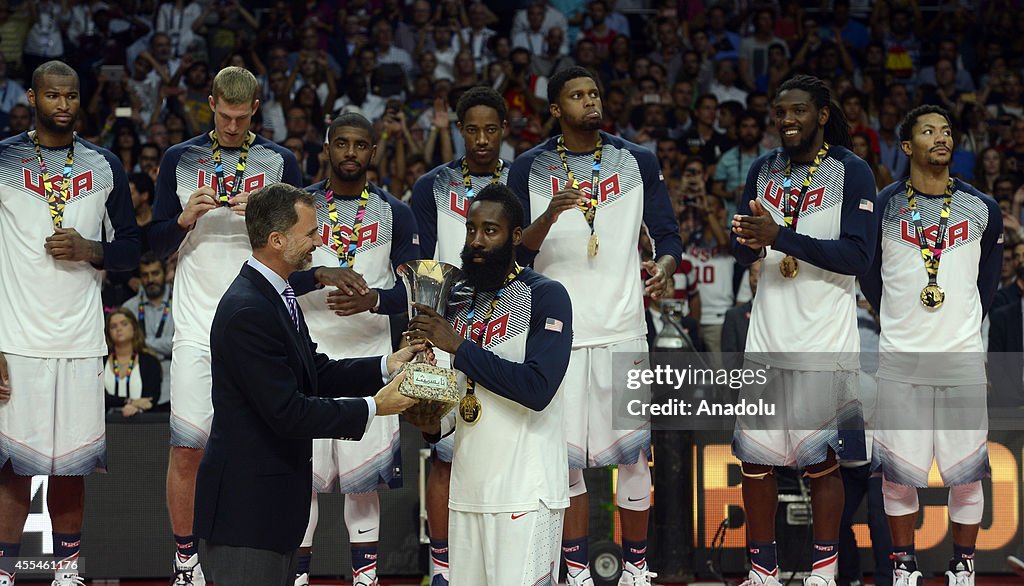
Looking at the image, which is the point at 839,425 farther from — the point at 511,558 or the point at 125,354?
the point at 125,354

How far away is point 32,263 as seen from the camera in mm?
6555

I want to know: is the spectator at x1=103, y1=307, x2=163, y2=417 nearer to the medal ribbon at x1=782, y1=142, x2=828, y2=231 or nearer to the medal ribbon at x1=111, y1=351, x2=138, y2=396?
the medal ribbon at x1=111, y1=351, x2=138, y2=396

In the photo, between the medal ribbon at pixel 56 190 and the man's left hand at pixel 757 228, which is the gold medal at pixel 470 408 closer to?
the man's left hand at pixel 757 228

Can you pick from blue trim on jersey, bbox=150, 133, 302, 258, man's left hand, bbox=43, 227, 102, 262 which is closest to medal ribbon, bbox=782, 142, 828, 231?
blue trim on jersey, bbox=150, 133, 302, 258

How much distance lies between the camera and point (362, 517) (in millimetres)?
6734

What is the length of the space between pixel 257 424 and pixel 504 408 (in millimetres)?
989

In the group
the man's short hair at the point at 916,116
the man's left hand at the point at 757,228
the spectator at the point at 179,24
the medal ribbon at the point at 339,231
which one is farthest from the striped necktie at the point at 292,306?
the spectator at the point at 179,24

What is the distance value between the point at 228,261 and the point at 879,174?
24.8 feet

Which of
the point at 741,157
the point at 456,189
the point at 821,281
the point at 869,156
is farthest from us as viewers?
the point at 741,157

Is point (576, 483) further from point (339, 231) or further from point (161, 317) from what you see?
point (161, 317)

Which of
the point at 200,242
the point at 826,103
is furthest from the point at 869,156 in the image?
the point at 200,242

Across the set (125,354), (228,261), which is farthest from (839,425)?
(125,354)

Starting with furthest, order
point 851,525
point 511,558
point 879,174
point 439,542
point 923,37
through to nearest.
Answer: point 923,37 < point 879,174 < point 851,525 < point 439,542 < point 511,558

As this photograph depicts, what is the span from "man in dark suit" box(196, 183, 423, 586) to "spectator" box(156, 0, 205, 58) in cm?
1002
